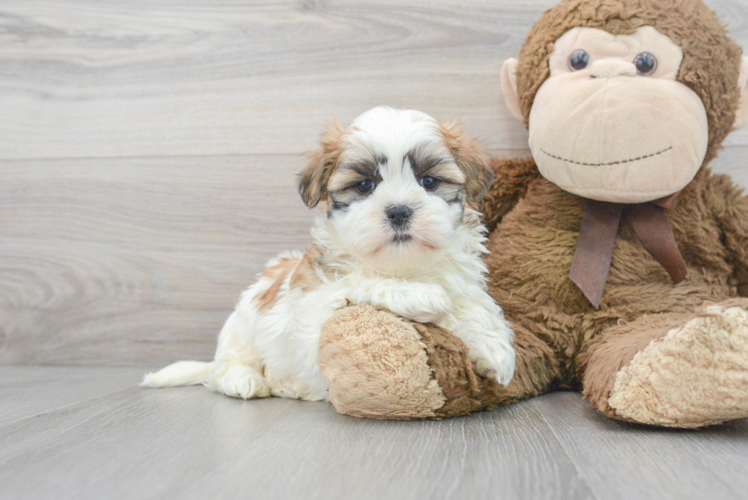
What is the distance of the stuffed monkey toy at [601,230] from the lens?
1.12 meters

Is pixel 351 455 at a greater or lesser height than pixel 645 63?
lesser

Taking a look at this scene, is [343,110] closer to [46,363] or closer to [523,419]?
[523,419]

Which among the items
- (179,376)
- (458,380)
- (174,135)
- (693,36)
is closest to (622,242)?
(693,36)

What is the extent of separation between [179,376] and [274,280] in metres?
0.41

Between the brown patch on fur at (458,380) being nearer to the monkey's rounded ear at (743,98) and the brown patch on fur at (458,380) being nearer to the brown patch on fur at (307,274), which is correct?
the brown patch on fur at (307,274)

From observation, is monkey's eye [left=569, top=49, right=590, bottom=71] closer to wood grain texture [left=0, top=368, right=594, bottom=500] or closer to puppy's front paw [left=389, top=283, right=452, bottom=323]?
puppy's front paw [left=389, top=283, right=452, bottom=323]

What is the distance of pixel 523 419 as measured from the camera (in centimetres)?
117

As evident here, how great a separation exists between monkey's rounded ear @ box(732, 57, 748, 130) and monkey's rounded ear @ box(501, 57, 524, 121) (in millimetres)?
531

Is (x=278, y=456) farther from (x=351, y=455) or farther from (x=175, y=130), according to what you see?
(x=175, y=130)

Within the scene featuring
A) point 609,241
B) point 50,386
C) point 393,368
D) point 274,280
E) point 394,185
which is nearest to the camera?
point 393,368

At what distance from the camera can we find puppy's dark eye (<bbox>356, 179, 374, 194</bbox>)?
122 centimetres

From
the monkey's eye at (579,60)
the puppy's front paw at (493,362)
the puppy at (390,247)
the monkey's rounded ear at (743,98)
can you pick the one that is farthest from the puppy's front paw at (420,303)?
the monkey's rounded ear at (743,98)

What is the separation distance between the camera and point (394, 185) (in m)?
1.20

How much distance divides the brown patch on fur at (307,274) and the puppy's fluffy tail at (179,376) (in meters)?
0.47
